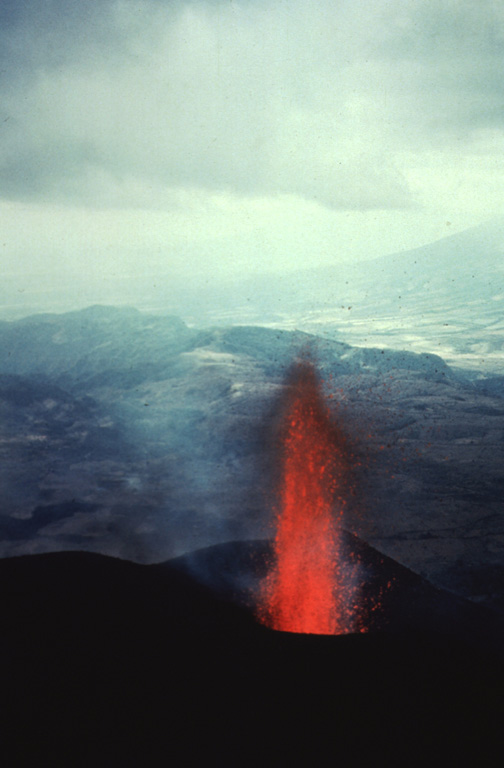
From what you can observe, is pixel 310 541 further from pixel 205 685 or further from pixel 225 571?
pixel 205 685

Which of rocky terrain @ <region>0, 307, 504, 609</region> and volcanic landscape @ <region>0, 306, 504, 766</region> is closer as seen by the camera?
volcanic landscape @ <region>0, 306, 504, 766</region>

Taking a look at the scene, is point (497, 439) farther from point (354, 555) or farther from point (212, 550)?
point (212, 550)

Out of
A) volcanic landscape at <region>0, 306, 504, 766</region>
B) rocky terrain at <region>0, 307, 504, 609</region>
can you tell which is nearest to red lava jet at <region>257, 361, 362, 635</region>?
volcanic landscape at <region>0, 306, 504, 766</region>

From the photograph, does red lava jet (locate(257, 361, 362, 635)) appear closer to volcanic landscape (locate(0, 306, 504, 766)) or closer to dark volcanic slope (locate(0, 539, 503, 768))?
volcanic landscape (locate(0, 306, 504, 766))

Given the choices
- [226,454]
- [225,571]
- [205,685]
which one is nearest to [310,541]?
[225,571]

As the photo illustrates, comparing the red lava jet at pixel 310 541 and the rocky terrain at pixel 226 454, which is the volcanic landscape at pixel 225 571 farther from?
the red lava jet at pixel 310 541

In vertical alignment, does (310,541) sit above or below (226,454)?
below

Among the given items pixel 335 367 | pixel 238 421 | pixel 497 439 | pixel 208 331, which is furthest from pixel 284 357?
pixel 497 439
